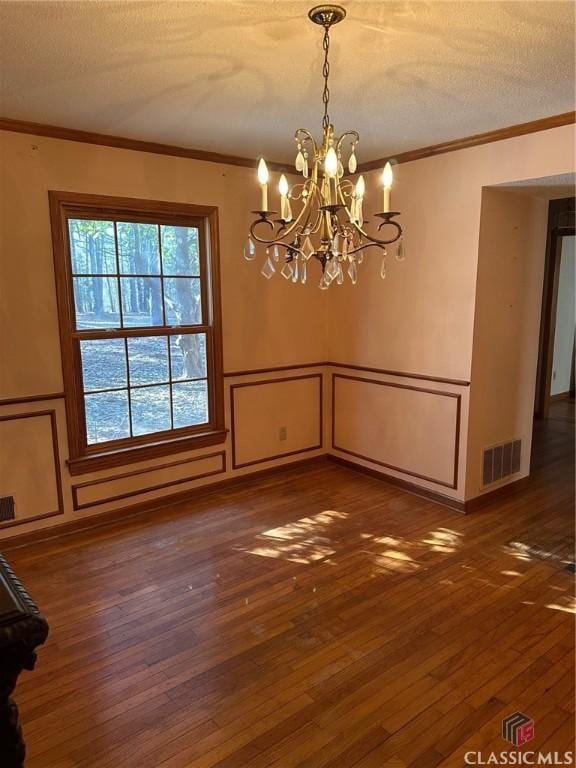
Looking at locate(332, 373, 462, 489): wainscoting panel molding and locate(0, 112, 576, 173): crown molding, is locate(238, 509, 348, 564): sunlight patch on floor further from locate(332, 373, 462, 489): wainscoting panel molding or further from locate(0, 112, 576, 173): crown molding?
locate(0, 112, 576, 173): crown molding

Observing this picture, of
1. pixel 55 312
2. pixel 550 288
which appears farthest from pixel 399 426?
pixel 550 288

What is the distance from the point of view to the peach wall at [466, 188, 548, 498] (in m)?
3.63

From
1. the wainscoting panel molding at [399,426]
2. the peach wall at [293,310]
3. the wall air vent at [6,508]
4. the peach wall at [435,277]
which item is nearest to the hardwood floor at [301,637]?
the wall air vent at [6,508]

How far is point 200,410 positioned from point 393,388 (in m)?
1.56

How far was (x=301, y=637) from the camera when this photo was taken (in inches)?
97.0

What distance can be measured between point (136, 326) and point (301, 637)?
92.2 inches

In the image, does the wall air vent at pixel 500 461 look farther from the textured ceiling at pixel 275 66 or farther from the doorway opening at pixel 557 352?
the textured ceiling at pixel 275 66

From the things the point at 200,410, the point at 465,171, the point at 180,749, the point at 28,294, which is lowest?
the point at 180,749

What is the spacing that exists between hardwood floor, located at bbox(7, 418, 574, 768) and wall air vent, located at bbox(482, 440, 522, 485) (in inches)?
10.5

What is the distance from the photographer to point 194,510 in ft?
12.8

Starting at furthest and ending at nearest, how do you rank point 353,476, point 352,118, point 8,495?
point 353,476 < point 8,495 < point 352,118

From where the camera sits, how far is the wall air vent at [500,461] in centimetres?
394

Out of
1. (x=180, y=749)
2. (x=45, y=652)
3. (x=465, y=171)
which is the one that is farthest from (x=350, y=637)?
(x=465, y=171)

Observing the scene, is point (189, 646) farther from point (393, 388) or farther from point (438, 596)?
point (393, 388)
